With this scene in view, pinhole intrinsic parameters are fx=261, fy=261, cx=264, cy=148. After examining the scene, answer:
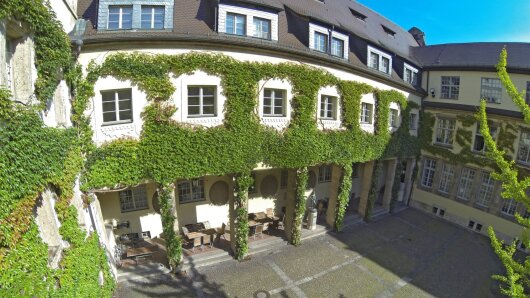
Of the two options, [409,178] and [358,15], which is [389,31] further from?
[409,178]

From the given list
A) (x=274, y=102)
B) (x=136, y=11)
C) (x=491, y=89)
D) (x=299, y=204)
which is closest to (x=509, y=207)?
(x=491, y=89)

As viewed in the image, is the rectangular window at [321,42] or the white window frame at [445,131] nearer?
the rectangular window at [321,42]

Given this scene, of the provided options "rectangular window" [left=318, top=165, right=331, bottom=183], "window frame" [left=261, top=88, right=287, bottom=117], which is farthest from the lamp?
"rectangular window" [left=318, top=165, right=331, bottom=183]

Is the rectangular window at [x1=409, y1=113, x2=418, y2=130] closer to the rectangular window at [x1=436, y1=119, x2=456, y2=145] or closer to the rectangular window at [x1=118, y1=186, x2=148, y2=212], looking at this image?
the rectangular window at [x1=436, y1=119, x2=456, y2=145]

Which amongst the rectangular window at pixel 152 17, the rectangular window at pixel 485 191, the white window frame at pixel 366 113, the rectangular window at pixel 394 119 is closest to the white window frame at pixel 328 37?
the white window frame at pixel 366 113

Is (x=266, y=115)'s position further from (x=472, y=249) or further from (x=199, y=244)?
(x=472, y=249)

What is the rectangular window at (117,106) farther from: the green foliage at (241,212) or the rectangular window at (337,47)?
the rectangular window at (337,47)
